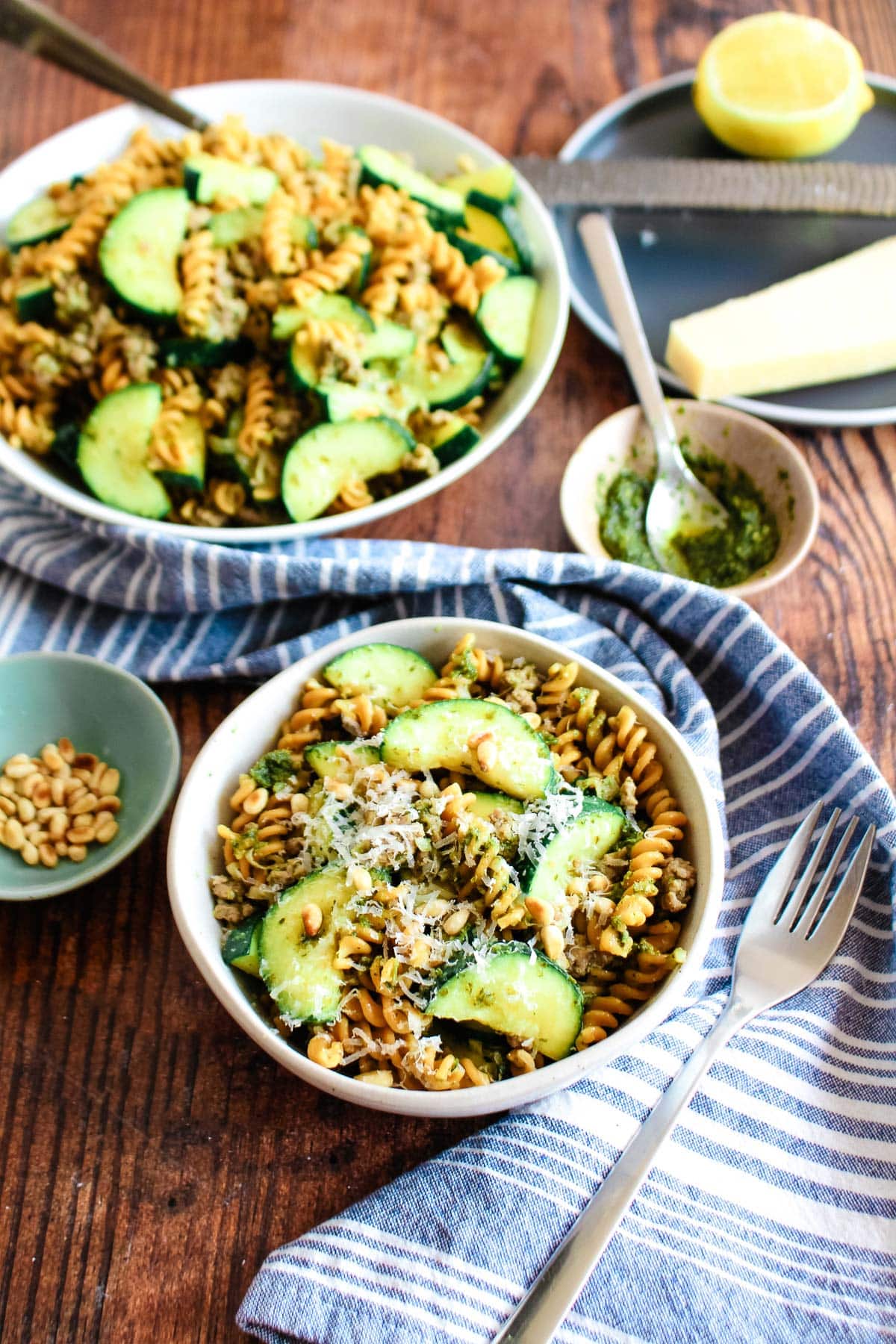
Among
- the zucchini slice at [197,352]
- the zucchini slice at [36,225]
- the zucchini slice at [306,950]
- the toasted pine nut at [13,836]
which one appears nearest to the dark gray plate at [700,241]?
the zucchini slice at [197,352]

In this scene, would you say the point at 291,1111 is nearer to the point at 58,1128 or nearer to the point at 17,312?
the point at 58,1128

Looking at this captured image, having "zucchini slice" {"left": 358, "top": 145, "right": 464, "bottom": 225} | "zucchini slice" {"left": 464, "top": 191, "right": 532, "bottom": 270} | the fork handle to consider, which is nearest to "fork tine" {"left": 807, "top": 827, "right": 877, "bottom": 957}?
the fork handle

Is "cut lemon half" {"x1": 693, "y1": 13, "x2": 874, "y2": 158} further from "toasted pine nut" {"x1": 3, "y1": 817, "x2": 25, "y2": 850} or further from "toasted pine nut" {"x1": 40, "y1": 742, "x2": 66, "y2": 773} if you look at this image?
"toasted pine nut" {"x1": 3, "y1": 817, "x2": 25, "y2": 850}

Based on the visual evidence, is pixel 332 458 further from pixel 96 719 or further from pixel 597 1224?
pixel 597 1224

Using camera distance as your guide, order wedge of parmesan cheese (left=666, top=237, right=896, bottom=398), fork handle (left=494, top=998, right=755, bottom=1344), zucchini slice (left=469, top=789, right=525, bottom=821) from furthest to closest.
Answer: wedge of parmesan cheese (left=666, top=237, right=896, bottom=398), zucchini slice (left=469, top=789, right=525, bottom=821), fork handle (left=494, top=998, right=755, bottom=1344)

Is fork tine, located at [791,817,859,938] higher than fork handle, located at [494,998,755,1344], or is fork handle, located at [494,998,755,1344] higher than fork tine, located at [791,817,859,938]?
fork tine, located at [791,817,859,938]

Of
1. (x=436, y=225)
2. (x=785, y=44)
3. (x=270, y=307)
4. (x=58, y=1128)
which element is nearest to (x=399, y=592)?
(x=270, y=307)

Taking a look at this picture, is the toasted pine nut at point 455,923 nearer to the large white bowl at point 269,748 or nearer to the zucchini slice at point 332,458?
the large white bowl at point 269,748
